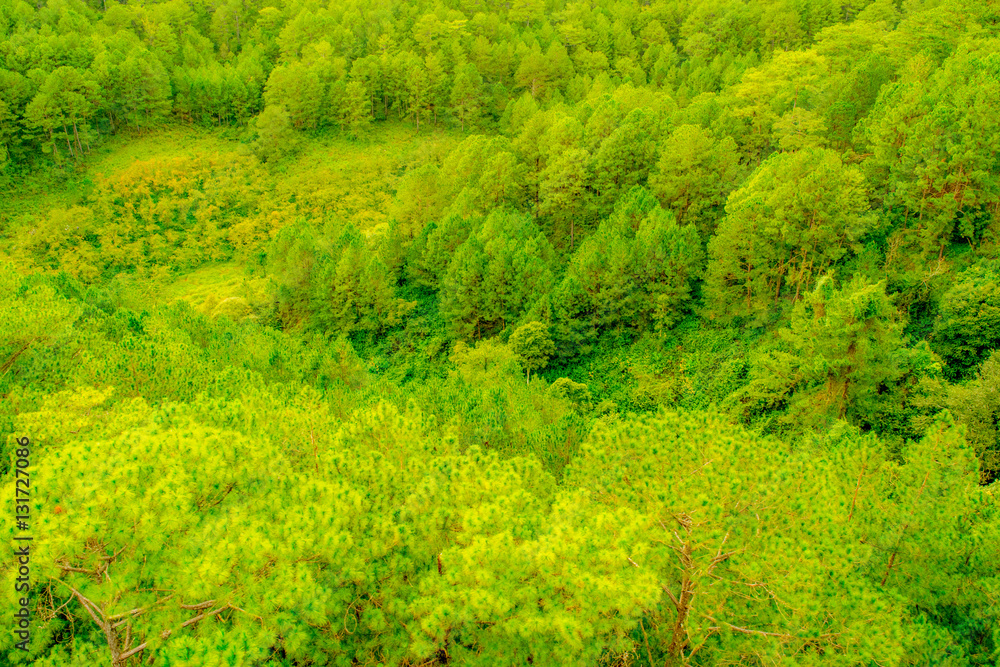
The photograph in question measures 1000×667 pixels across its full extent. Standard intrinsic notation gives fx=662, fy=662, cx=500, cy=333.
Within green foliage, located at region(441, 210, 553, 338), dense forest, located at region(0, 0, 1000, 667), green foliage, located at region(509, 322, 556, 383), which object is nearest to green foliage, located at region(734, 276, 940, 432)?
dense forest, located at region(0, 0, 1000, 667)

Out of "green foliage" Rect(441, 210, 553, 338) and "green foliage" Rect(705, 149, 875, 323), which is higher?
"green foliage" Rect(705, 149, 875, 323)

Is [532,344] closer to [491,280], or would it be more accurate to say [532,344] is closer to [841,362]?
[491,280]

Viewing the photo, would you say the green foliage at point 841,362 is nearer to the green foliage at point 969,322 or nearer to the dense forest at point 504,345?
the dense forest at point 504,345

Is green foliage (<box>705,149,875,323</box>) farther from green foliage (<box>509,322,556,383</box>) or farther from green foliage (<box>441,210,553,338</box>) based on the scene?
green foliage (<box>441,210,553,338</box>)

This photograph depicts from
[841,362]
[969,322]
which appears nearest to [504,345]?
[841,362]

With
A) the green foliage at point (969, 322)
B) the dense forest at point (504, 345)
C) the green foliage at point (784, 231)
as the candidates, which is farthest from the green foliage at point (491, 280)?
the green foliage at point (969, 322)

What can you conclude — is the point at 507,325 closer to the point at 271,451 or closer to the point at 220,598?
the point at 271,451

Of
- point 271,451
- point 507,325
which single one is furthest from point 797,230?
point 271,451

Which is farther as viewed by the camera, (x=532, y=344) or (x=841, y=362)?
(x=532, y=344)

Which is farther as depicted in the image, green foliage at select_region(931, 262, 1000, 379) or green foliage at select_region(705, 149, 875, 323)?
green foliage at select_region(705, 149, 875, 323)
